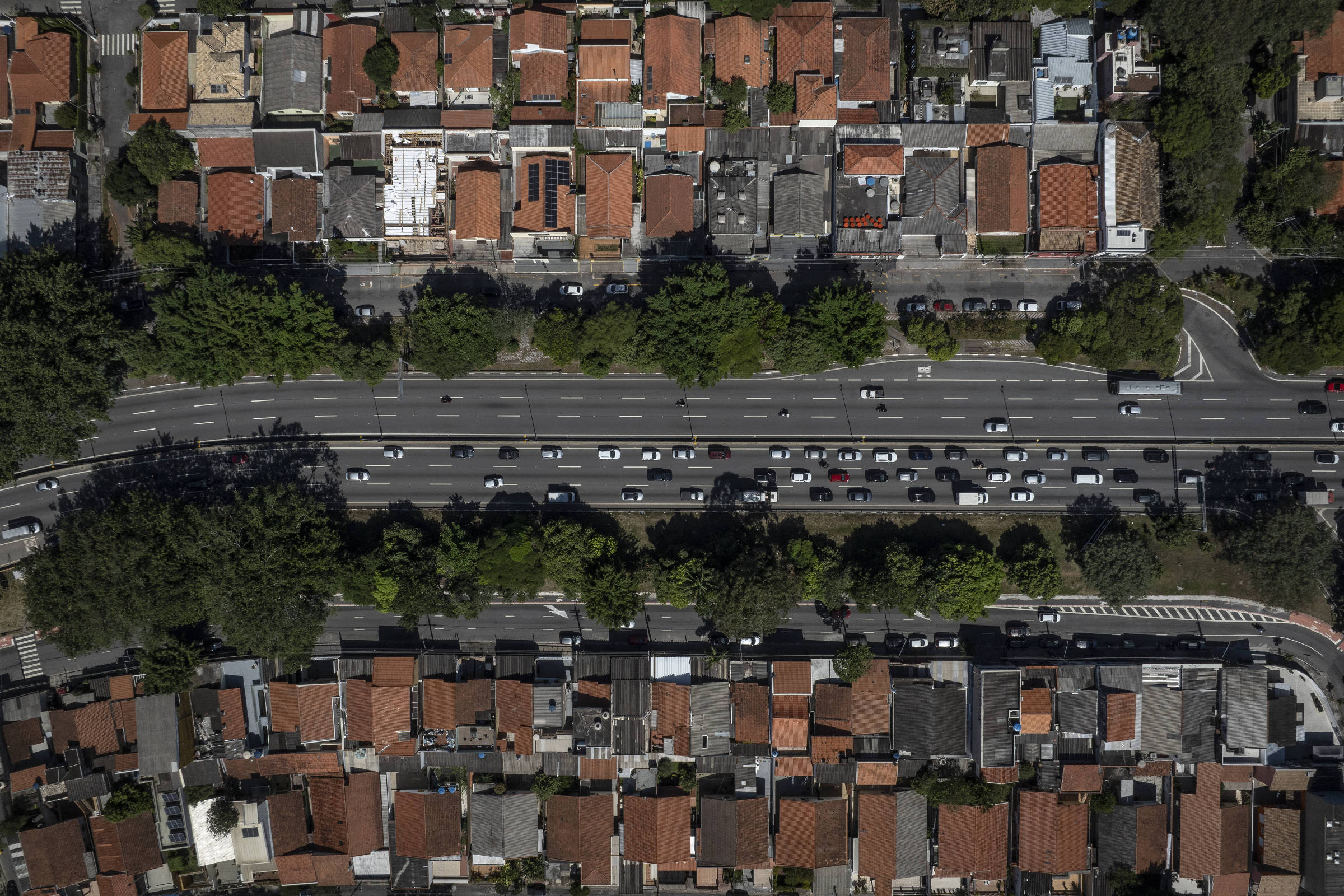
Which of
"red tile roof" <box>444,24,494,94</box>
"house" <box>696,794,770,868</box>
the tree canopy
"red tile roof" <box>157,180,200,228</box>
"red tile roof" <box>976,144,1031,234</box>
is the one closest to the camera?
the tree canopy

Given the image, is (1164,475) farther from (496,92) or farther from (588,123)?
(496,92)

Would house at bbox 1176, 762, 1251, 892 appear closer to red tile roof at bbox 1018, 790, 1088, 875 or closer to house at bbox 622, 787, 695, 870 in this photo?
red tile roof at bbox 1018, 790, 1088, 875

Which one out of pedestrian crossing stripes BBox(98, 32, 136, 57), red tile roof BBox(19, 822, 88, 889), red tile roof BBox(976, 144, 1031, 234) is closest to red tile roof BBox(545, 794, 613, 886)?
red tile roof BBox(19, 822, 88, 889)

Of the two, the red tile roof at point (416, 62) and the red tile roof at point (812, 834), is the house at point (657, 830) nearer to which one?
the red tile roof at point (812, 834)

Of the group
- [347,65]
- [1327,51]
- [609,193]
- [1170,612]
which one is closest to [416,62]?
[347,65]

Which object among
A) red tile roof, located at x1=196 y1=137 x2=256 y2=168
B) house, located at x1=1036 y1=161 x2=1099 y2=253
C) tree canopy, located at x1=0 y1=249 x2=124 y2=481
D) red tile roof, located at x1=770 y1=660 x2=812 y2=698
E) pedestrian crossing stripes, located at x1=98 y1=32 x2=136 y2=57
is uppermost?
pedestrian crossing stripes, located at x1=98 y1=32 x2=136 y2=57
